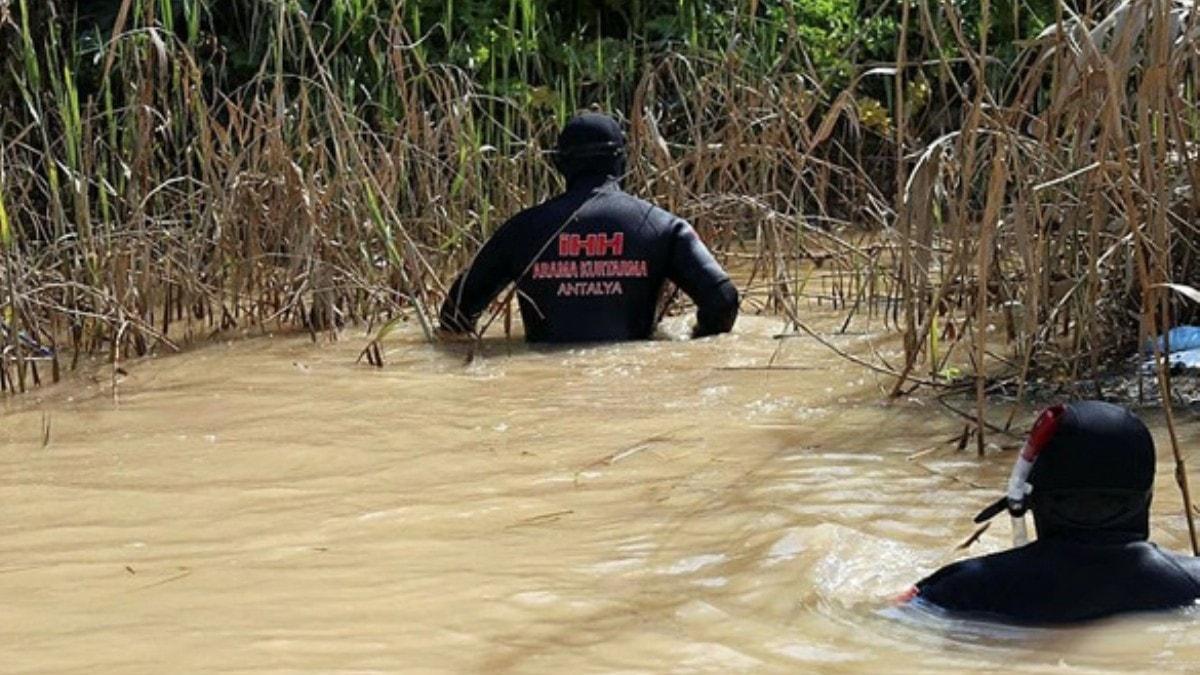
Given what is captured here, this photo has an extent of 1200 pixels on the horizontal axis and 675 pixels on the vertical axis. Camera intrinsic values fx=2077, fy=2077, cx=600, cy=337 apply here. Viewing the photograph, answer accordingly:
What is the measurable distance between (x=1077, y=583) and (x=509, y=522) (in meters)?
1.33

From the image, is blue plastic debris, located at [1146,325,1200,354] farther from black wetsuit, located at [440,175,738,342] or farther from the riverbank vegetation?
black wetsuit, located at [440,175,738,342]

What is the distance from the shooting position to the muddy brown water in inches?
121

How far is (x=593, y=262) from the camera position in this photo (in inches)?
254

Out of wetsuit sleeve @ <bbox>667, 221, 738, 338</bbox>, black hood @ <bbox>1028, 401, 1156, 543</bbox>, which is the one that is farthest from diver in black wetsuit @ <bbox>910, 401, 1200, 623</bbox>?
wetsuit sleeve @ <bbox>667, 221, 738, 338</bbox>

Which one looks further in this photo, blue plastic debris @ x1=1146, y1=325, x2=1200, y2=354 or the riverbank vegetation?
blue plastic debris @ x1=1146, y1=325, x2=1200, y2=354

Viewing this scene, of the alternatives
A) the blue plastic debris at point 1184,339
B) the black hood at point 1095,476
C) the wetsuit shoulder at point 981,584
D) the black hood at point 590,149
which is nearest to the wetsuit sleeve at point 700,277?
the black hood at point 590,149

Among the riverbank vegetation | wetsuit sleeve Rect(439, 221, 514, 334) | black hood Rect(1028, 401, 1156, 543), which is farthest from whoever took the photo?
wetsuit sleeve Rect(439, 221, 514, 334)

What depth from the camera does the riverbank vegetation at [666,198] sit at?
14.9ft

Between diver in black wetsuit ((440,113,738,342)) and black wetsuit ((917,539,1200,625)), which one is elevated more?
diver in black wetsuit ((440,113,738,342))

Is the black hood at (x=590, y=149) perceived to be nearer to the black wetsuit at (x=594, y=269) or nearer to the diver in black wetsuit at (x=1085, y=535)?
the black wetsuit at (x=594, y=269)

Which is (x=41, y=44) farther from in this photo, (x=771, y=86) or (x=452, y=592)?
(x=452, y=592)

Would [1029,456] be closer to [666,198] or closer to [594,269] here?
[594,269]

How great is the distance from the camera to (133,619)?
329 centimetres

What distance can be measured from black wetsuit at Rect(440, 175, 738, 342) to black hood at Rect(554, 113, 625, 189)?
0.02 meters
